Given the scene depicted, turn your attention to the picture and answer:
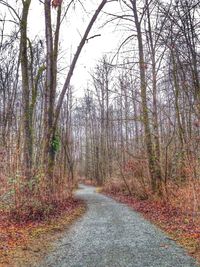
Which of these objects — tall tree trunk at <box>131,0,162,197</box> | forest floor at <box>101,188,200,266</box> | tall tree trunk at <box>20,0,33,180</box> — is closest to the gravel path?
forest floor at <box>101,188,200,266</box>

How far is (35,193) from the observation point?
10031mm

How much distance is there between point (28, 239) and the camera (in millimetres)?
7500

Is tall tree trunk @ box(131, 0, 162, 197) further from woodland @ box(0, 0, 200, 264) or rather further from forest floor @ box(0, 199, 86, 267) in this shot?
forest floor @ box(0, 199, 86, 267)

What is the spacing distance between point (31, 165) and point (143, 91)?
7490 millimetres

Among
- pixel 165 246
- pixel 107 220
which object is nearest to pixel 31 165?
pixel 107 220

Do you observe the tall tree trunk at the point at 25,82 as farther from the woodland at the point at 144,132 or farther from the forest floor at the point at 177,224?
the forest floor at the point at 177,224

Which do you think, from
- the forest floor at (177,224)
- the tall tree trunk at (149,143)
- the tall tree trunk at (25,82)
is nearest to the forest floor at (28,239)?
the forest floor at (177,224)

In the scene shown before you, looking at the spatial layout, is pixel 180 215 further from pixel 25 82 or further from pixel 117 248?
pixel 25 82

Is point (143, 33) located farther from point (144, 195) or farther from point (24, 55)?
point (144, 195)

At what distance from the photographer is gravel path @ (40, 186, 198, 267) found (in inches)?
224

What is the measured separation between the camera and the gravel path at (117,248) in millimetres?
5695

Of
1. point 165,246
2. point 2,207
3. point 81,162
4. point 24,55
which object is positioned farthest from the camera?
point 81,162

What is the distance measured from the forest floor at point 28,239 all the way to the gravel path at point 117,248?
0.27 metres

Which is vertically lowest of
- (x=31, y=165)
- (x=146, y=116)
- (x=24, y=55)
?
(x=31, y=165)
